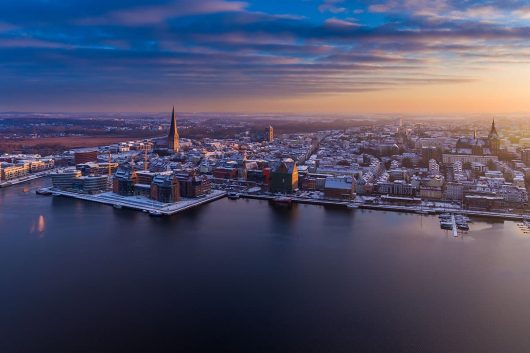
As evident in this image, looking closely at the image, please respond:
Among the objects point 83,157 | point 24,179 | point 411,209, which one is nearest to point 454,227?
point 411,209

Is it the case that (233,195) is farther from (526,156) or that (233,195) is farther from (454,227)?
(526,156)

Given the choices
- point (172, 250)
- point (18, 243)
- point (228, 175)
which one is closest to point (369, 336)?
point (172, 250)

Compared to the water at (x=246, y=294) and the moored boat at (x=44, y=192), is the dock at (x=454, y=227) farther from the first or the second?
the moored boat at (x=44, y=192)

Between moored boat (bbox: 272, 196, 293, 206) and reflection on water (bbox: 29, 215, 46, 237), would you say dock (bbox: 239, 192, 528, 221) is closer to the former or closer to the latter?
moored boat (bbox: 272, 196, 293, 206)

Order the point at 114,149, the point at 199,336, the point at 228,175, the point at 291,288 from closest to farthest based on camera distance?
the point at 199,336 < the point at 291,288 < the point at 228,175 < the point at 114,149

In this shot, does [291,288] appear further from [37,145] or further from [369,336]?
[37,145]

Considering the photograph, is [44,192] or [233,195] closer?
[233,195]
